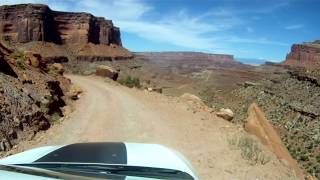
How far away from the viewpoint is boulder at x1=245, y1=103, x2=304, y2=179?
41.9 feet

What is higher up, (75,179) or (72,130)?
(75,179)

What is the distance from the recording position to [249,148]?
476 inches

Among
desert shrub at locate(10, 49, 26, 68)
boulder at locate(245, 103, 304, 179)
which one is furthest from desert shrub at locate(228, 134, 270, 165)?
desert shrub at locate(10, 49, 26, 68)

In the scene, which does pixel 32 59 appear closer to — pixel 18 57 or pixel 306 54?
pixel 18 57

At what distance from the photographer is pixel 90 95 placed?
2377cm

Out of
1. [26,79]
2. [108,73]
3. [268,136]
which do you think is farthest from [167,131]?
[108,73]

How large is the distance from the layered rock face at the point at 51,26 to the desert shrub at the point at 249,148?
91.3 m

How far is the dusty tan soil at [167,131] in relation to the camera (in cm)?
1086

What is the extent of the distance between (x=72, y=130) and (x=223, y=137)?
15.5 ft

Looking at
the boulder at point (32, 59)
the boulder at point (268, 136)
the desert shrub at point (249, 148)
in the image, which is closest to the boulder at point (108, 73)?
the boulder at point (32, 59)

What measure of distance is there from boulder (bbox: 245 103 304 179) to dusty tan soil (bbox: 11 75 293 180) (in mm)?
662

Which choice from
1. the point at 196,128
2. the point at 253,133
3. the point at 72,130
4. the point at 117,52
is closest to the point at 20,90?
the point at 72,130

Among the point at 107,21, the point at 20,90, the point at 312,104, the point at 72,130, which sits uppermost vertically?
the point at 107,21

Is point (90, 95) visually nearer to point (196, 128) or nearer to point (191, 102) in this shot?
point (191, 102)
